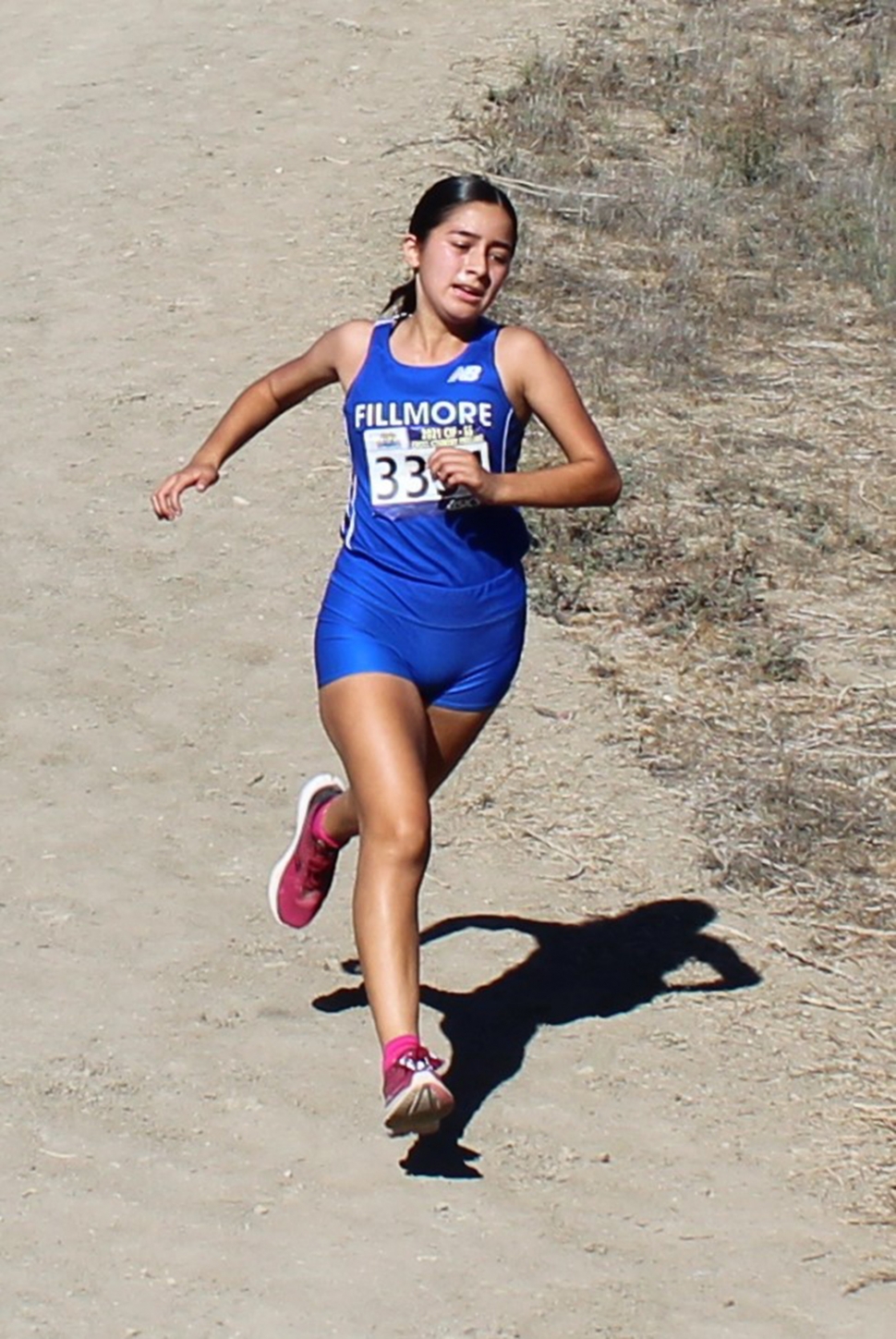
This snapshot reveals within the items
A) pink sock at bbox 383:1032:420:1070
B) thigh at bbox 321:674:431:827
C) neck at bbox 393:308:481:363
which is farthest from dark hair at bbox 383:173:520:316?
pink sock at bbox 383:1032:420:1070

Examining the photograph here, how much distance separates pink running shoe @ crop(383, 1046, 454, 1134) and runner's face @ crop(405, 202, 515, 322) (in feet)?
4.74

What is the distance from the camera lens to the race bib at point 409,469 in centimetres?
459

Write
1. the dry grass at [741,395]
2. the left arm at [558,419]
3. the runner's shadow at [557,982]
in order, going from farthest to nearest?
the dry grass at [741,395]
the runner's shadow at [557,982]
the left arm at [558,419]

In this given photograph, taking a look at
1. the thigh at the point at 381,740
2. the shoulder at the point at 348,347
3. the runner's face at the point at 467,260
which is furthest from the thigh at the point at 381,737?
the runner's face at the point at 467,260

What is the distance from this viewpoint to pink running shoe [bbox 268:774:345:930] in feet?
17.5

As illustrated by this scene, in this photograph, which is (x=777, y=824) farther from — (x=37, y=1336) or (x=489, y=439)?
(x=37, y=1336)

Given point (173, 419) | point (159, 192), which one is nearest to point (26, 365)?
point (173, 419)

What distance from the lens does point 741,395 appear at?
9672mm

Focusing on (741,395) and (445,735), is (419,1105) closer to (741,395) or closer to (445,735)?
(445,735)

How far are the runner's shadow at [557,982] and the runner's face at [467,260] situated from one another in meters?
1.70

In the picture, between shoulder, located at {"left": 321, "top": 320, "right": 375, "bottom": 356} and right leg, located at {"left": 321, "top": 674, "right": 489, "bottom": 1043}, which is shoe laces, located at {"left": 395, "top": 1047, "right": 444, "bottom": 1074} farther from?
shoulder, located at {"left": 321, "top": 320, "right": 375, "bottom": 356}

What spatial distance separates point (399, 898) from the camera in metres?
4.50

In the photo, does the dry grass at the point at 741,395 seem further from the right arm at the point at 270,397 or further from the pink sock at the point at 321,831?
the right arm at the point at 270,397

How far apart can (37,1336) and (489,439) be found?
74.2 inches
